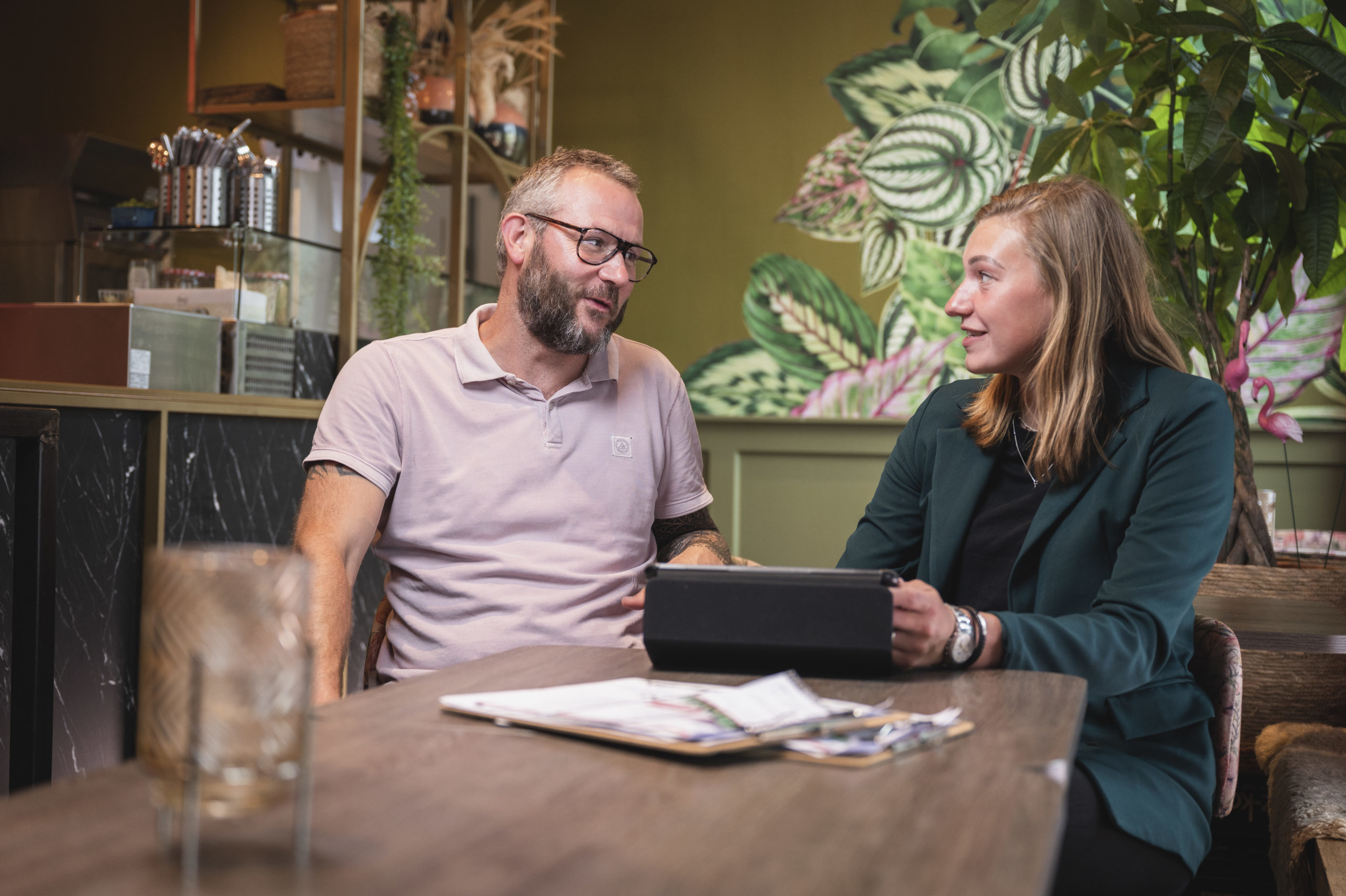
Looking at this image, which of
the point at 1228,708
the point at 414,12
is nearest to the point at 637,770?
the point at 1228,708

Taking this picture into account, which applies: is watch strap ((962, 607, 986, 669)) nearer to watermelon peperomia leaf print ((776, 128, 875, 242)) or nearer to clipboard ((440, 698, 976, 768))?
clipboard ((440, 698, 976, 768))

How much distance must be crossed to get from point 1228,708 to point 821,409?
2.92 m

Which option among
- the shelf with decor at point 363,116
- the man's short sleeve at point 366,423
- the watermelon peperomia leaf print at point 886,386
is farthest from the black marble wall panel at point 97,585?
the watermelon peperomia leaf print at point 886,386

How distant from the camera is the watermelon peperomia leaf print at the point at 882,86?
13.6ft

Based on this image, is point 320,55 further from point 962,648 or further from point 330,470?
point 962,648

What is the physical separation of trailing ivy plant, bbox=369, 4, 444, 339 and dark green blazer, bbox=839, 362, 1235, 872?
252 centimetres

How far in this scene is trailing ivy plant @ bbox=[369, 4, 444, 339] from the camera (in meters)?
3.63

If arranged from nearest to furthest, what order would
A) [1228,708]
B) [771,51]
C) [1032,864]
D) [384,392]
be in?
[1032,864], [1228,708], [384,392], [771,51]

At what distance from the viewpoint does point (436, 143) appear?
4012mm

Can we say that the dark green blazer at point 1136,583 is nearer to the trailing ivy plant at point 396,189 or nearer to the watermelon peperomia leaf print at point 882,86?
the trailing ivy plant at point 396,189

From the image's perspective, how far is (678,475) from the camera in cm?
197

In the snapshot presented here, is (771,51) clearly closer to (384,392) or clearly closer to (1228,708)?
(384,392)

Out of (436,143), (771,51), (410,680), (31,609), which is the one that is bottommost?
(31,609)

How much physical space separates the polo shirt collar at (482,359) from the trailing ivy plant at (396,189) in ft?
5.89
